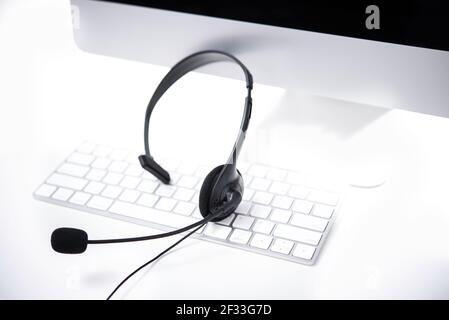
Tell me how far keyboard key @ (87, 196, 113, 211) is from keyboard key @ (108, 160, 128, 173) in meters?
0.04

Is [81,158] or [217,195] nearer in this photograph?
[217,195]

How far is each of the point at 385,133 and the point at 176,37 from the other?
26cm

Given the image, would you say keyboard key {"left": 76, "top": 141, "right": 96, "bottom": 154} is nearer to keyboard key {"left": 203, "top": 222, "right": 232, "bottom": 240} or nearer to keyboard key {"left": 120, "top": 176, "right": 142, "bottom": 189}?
keyboard key {"left": 120, "top": 176, "right": 142, "bottom": 189}

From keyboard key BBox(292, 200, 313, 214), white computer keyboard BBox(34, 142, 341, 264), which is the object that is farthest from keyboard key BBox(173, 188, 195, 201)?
keyboard key BBox(292, 200, 313, 214)

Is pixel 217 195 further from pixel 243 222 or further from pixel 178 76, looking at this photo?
pixel 178 76

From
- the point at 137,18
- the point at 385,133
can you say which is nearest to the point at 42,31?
the point at 137,18

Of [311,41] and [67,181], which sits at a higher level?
[311,41]

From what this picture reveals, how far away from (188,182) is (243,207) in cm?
7

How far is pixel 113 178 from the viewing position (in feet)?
1.85

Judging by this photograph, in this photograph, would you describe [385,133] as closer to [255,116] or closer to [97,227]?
[255,116]

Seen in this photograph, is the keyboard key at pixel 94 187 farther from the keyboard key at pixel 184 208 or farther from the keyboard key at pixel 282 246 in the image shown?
the keyboard key at pixel 282 246

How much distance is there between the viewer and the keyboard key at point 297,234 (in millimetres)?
488

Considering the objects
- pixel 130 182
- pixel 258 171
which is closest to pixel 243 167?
pixel 258 171

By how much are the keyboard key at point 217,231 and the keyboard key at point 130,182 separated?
10 cm
